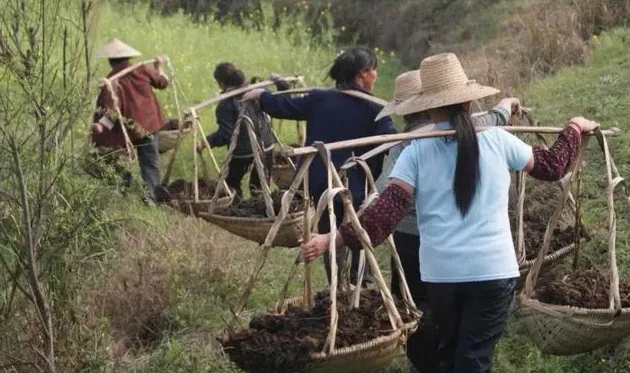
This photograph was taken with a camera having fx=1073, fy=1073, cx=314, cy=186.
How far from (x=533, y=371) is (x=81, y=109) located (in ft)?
7.90

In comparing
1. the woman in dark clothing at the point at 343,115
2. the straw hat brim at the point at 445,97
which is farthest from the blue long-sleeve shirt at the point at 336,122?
the straw hat brim at the point at 445,97

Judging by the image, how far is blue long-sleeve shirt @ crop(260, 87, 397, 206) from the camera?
5371mm

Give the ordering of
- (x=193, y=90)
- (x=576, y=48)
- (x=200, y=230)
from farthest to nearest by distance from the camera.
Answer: (x=193, y=90), (x=576, y=48), (x=200, y=230)

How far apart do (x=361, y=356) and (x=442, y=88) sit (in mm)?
1007

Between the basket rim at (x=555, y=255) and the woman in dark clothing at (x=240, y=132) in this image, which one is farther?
the woman in dark clothing at (x=240, y=132)

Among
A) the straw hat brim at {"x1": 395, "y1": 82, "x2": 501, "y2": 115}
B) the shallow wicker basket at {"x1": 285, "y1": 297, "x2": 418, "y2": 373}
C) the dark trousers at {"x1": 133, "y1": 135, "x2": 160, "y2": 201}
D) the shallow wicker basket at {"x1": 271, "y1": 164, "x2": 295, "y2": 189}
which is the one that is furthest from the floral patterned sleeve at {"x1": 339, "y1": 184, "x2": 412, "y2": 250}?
the dark trousers at {"x1": 133, "y1": 135, "x2": 160, "y2": 201}

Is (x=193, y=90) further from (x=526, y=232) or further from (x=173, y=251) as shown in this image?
(x=526, y=232)

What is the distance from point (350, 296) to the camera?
4.39 meters

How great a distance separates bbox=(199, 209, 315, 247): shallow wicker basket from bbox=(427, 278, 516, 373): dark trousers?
1612mm

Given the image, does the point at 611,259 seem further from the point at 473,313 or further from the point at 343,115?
the point at 343,115

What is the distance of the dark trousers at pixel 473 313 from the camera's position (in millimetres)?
3705

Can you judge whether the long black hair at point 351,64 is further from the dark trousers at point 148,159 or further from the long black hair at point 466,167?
the dark trousers at point 148,159

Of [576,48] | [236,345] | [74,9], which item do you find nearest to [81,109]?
[74,9]

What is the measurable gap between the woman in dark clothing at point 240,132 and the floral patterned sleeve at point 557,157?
3183mm
